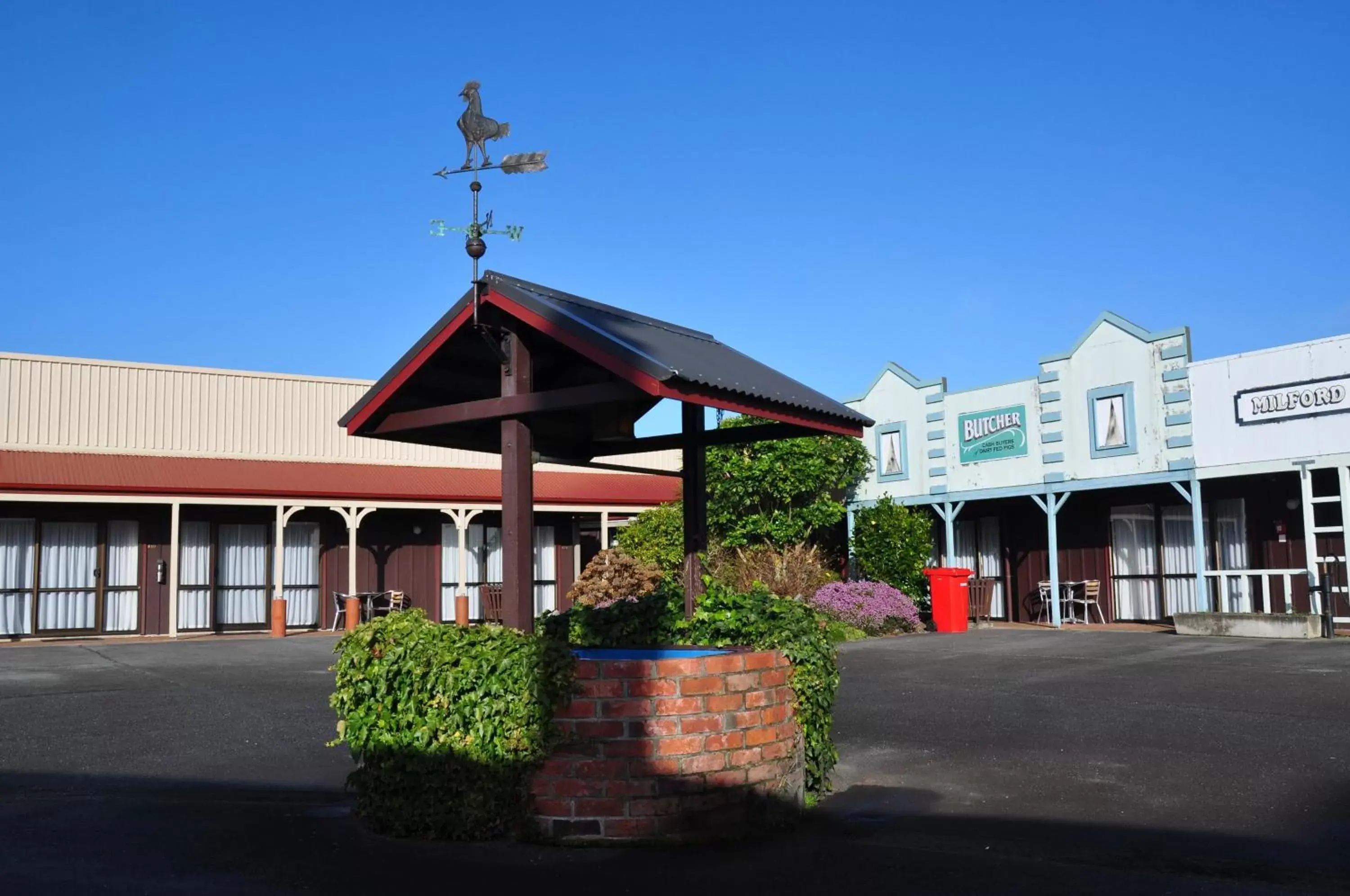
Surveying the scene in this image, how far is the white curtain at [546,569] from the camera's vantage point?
2592 centimetres

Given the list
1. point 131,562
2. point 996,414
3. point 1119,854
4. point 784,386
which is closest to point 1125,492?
point 996,414

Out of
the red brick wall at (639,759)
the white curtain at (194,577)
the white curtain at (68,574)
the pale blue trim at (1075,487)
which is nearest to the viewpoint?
the red brick wall at (639,759)

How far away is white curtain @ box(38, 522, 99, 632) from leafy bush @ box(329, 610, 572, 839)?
17673mm

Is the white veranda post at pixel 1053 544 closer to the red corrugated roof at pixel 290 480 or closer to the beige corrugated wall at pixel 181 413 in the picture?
the red corrugated roof at pixel 290 480

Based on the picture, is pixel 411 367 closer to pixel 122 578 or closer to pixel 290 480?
pixel 290 480

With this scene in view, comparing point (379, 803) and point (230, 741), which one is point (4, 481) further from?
point (379, 803)

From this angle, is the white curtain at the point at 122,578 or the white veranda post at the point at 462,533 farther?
the white veranda post at the point at 462,533

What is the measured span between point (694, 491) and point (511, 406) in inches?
67.3

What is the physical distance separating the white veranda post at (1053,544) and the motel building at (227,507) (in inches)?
326

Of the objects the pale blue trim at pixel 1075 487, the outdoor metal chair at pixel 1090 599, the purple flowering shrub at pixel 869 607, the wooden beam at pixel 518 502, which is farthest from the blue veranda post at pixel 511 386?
the outdoor metal chair at pixel 1090 599

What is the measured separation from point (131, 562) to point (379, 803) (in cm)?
1804

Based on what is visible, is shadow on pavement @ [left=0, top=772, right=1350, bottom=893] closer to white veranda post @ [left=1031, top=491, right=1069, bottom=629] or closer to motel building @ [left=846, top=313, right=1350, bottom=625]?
motel building @ [left=846, top=313, right=1350, bottom=625]

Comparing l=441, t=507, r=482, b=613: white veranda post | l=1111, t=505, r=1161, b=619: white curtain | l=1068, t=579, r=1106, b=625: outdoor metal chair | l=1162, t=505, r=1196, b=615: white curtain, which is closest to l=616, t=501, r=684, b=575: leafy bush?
l=441, t=507, r=482, b=613: white veranda post

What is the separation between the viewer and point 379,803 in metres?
6.14
